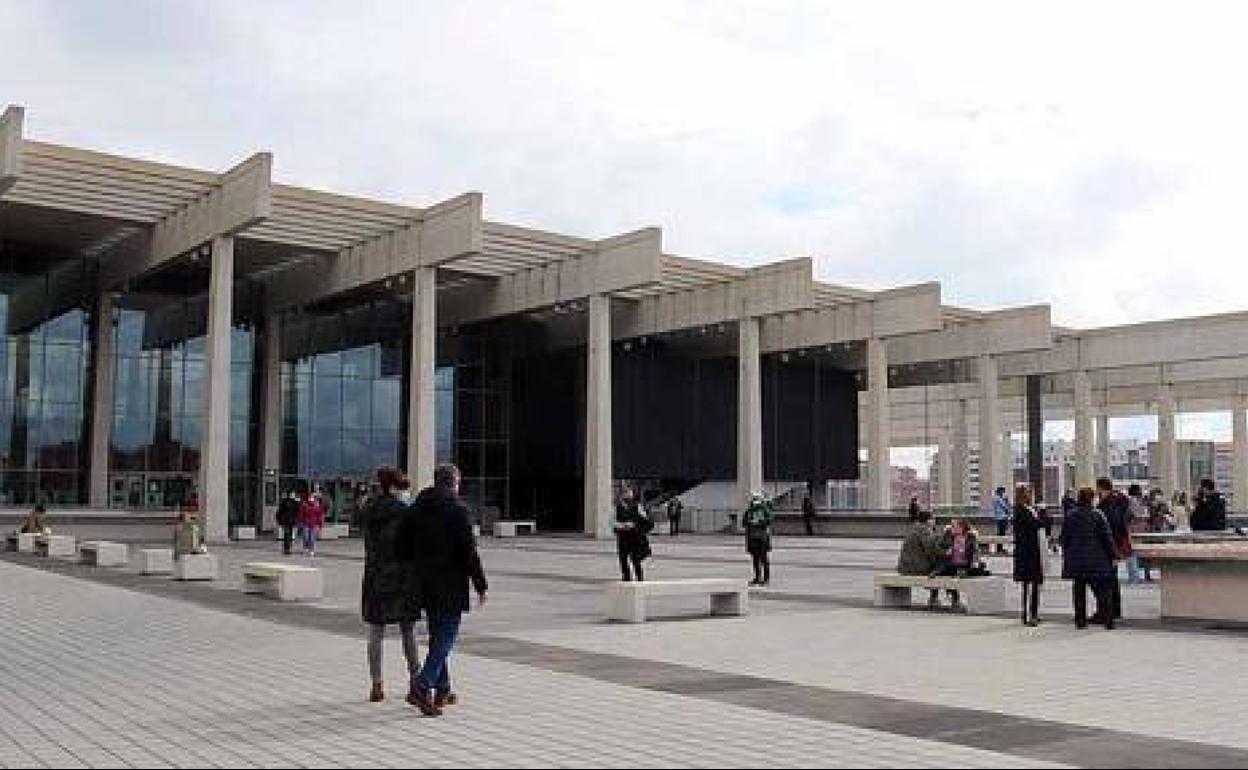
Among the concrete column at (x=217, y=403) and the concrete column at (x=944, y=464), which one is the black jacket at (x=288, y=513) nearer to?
the concrete column at (x=217, y=403)

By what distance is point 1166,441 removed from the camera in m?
63.0

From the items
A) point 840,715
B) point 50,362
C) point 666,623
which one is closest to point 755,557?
point 666,623

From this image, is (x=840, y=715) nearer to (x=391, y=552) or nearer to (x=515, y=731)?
(x=515, y=731)

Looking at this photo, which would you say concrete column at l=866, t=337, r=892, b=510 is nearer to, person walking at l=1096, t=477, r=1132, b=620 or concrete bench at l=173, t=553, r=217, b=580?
person walking at l=1096, t=477, r=1132, b=620

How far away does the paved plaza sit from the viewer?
24.3ft

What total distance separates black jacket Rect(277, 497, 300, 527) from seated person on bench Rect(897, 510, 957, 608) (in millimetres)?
17368

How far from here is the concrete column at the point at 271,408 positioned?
48.6 m

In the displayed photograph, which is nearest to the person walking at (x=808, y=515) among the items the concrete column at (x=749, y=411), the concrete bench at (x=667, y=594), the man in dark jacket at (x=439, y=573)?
the concrete column at (x=749, y=411)

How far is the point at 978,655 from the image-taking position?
12086mm

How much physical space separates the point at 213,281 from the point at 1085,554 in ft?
103

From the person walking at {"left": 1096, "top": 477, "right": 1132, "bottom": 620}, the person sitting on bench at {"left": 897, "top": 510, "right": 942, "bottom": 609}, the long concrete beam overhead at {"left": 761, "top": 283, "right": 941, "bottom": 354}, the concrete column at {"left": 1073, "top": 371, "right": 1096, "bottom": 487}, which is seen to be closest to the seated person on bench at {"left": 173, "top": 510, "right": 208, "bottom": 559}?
the person sitting on bench at {"left": 897, "top": 510, "right": 942, "bottom": 609}

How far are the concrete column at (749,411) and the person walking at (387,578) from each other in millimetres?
40665

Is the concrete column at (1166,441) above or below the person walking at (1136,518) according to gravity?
above

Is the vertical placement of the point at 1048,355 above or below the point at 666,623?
above
